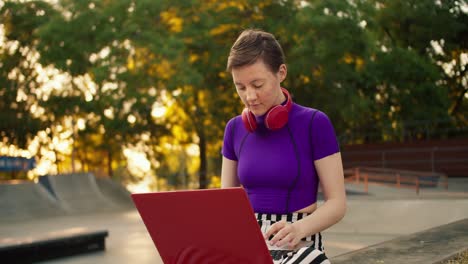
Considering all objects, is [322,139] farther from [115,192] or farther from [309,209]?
[115,192]

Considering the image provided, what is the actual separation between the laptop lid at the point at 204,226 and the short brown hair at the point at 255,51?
24.6 inches

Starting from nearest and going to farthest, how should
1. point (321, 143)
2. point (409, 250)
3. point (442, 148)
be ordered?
point (321, 143) < point (409, 250) < point (442, 148)

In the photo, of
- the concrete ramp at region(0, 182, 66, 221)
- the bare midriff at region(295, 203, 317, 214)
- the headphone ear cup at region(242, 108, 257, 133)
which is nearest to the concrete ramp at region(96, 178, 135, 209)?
the concrete ramp at region(0, 182, 66, 221)

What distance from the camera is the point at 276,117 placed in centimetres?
253

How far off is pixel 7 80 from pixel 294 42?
1499 cm

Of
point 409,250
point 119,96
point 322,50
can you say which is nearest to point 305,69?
point 322,50

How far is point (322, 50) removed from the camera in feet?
80.5

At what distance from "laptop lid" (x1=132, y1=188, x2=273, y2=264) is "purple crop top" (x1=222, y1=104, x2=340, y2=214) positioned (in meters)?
0.38

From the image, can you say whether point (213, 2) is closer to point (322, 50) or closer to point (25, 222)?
point (322, 50)

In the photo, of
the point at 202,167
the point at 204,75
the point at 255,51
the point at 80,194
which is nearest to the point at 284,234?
the point at 255,51

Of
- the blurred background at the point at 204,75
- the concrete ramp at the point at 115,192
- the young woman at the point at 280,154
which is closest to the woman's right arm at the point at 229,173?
the young woman at the point at 280,154

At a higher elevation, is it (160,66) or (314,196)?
(160,66)

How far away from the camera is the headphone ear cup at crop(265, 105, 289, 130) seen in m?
2.52

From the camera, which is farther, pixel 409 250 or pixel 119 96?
pixel 119 96
